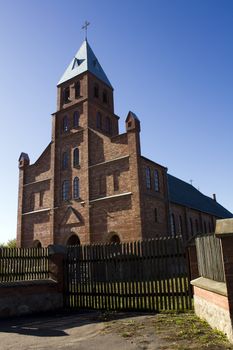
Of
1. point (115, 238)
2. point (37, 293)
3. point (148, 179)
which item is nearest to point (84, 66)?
point (148, 179)

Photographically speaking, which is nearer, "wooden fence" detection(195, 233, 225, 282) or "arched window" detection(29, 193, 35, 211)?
"wooden fence" detection(195, 233, 225, 282)

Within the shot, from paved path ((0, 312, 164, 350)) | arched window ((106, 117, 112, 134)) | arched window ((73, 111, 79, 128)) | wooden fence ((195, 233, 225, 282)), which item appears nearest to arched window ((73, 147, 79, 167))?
arched window ((73, 111, 79, 128))

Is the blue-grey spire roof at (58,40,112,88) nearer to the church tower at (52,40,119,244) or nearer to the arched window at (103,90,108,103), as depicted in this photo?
the church tower at (52,40,119,244)

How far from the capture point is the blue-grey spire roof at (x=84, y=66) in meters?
30.9

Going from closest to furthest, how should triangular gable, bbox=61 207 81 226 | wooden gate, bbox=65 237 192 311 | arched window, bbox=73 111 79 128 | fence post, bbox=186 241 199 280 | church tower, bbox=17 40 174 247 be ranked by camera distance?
fence post, bbox=186 241 199 280 < wooden gate, bbox=65 237 192 311 < church tower, bbox=17 40 174 247 < triangular gable, bbox=61 207 81 226 < arched window, bbox=73 111 79 128

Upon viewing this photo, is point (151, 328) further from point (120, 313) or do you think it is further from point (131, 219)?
point (131, 219)

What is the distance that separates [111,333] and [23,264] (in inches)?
193

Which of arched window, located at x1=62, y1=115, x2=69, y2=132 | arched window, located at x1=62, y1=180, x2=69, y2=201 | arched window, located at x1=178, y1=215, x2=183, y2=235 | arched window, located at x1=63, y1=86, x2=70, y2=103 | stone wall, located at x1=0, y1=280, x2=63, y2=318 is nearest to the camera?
stone wall, located at x1=0, y1=280, x2=63, y2=318

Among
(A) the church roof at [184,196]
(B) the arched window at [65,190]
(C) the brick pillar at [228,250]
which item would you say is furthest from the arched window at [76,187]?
(C) the brick pillar at [228,250]

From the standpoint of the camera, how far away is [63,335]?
6.97 metres

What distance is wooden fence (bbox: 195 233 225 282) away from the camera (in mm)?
6100

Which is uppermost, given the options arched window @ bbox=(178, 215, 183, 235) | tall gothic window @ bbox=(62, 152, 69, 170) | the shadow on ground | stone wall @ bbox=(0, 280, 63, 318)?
tall gothic window @ bbox=(62, 152, 69, 170)

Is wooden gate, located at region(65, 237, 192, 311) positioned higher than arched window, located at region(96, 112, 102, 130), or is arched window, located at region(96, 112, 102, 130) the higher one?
arched window, located at region(96, 112, 102, 130)

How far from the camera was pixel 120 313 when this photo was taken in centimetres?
915
